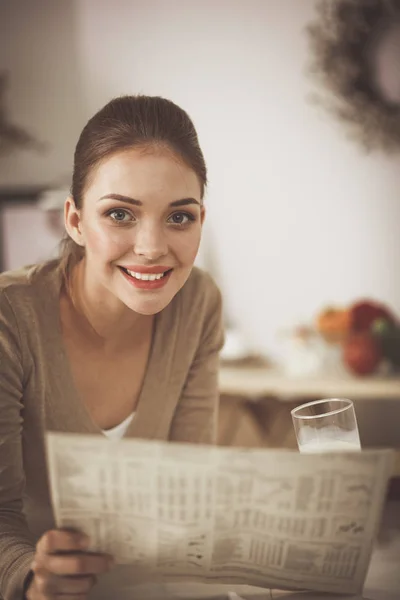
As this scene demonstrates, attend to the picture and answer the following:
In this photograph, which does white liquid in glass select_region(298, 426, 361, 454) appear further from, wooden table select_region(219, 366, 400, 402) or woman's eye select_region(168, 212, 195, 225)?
wooden table select_region(219, 366, 400, 402)

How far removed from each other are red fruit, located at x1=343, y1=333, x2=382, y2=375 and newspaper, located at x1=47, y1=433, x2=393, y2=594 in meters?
1.41

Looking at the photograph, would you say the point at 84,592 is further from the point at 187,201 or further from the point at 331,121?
the point at 331,121

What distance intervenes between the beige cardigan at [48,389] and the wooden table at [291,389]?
103cm

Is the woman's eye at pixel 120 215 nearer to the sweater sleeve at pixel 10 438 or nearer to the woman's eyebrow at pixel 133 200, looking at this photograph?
the woman's eyebrow at pixel 133 200

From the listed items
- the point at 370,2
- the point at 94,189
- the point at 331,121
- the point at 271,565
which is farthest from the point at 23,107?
the point at 271,565

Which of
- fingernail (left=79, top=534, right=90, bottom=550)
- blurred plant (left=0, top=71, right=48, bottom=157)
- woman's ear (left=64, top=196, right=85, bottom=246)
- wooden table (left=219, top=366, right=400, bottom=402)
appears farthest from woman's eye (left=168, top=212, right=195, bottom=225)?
blurred plant (left=0, top=71, right=48, bottom=157)

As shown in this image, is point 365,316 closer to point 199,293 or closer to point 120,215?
point 199,293

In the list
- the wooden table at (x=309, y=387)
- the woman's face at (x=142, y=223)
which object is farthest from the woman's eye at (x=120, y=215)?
the wooden table at (x=309, y=387)

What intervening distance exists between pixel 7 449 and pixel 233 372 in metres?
1.41

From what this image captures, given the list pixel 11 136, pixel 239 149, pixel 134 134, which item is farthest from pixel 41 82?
pixel 134 134

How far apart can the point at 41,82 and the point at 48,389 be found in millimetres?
1839

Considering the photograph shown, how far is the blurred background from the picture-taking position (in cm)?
227

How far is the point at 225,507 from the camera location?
614 mm

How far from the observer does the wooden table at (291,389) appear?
1.97 m
